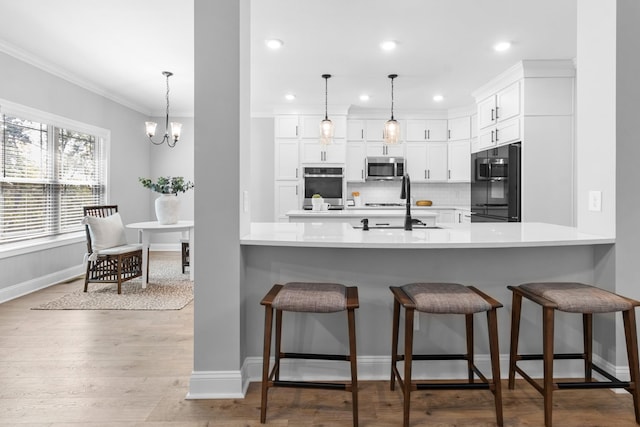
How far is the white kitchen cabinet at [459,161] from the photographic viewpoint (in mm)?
6648

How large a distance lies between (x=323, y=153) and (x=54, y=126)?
12.2ft

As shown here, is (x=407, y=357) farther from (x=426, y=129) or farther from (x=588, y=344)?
(x=426, y=129)

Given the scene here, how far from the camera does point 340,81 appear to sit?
→ 519cm

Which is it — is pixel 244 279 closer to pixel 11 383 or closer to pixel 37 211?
pixel 11 383

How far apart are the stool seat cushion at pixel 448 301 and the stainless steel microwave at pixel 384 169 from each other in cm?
486

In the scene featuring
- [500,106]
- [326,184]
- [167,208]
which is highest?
[500,106]

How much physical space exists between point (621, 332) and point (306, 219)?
3.23 m

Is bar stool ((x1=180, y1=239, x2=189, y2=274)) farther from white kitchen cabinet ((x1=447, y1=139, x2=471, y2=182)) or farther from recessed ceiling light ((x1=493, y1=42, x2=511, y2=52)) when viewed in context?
white kitchen cabinet ((x1=447, y1=139, x2=471, y2=182))

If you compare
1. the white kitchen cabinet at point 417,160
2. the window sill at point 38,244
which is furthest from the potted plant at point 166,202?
the white kitchen cabinet at point 417,160

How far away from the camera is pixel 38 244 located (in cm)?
448

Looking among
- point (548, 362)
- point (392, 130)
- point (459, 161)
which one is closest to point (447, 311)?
point (548, 362)

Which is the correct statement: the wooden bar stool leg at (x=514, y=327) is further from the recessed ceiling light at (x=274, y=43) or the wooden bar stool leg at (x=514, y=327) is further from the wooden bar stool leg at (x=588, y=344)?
the recessed ceiling light at (x=274, y=43)

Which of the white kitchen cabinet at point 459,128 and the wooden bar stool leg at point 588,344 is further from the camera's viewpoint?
the white kitchen cabinet at point 459,128

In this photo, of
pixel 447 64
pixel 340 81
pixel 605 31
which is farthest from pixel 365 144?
pixel 605 31
